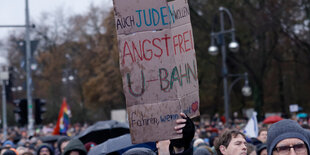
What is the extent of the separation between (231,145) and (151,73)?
1.56 m

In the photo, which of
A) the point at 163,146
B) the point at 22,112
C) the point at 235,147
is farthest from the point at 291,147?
the point at 22,112

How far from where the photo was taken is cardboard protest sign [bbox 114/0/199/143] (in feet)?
13.3

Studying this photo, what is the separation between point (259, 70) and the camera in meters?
32.7

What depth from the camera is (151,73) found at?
4.13m

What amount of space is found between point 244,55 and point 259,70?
1.46 m

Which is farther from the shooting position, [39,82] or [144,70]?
[39,82]

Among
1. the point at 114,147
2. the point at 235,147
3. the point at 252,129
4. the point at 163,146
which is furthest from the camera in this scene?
the point at 252,129

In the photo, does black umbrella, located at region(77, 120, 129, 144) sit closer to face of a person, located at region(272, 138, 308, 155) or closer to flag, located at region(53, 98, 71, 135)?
flag, located at region(53, 98, 71, 135)

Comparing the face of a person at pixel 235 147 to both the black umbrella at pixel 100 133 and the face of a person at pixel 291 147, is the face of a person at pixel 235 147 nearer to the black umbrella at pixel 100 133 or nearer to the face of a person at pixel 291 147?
the face of a person at pixel 291 147

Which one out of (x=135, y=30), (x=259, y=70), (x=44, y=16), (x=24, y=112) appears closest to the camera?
(x=135, y=30)

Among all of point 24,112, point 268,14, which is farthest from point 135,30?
point 268,14

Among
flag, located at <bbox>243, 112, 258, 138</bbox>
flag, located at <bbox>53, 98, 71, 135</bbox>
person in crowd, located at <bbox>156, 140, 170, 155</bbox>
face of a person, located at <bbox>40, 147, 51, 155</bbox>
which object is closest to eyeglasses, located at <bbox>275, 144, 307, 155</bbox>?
person in crowd, located at <bbox>156, 140, 170, 155</bbox>

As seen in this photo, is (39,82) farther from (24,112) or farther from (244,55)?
(24,112)

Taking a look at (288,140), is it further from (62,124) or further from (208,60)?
(208,60)
